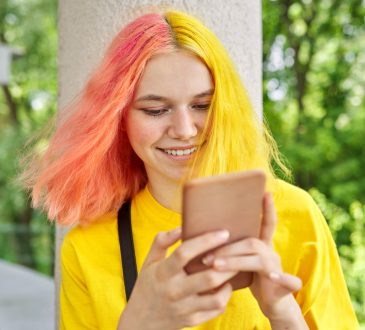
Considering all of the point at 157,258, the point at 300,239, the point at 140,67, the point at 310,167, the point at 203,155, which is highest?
the point at 140,67

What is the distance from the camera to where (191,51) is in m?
1.58

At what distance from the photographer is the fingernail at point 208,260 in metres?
1.16

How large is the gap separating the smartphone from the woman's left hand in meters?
0.02

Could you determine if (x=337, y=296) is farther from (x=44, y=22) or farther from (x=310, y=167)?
(x=44, y=22)

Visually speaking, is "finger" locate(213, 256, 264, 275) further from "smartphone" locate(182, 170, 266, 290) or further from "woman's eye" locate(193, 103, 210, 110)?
"woman's eye" locate(193, 103, 210, 110)

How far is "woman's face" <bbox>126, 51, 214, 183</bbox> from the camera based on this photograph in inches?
61.1


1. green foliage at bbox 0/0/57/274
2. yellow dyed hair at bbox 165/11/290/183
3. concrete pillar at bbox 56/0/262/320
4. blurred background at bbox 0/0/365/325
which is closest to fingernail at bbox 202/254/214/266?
yellow dyed hair at bbox 165/11/290/183

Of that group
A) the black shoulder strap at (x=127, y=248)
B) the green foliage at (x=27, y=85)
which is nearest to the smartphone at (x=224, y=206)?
the black shoulder strap at (x=127, y=248)

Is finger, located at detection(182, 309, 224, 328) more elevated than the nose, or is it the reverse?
the nose

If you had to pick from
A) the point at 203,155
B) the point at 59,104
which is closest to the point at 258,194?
the point at 203,155

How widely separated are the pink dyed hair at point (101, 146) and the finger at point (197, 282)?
62 centimetres

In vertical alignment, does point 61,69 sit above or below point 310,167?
above

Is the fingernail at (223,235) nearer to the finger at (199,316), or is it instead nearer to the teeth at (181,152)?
the finger at (199,316)

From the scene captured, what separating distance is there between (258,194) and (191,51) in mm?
545
